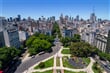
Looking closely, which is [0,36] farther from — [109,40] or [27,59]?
[109,40]

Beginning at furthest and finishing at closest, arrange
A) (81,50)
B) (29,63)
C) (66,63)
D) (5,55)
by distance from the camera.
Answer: (81,50), (66,63), (29,63), (5,55)

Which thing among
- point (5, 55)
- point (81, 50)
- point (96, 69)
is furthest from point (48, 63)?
point (96, 69)

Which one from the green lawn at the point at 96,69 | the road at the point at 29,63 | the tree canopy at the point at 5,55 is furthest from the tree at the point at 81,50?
the tree canopy at the point at 5,55

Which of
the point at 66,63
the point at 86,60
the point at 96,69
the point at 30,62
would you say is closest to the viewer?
the point at 96,69

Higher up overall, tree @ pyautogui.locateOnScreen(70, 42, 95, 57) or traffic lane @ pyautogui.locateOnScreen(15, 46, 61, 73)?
tree @ pyautogui.locateOnScreen(70, 42, 95, 57)

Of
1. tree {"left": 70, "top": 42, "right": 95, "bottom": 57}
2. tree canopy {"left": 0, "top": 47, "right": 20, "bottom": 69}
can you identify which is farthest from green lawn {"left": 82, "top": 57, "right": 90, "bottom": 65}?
tree canopy {"left": 0, "top": 47, "right": 20, "bottom": 69}

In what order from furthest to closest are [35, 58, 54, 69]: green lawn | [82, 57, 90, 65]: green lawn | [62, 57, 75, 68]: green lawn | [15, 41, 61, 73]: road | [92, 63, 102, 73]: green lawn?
[82, 57, 90, 65]: green lawn → [62, 57, 75, 68]: green lawn → [35, 58, 54, 69]: green lawn → [15, 41, 61, 73]: road → [92, 63, 102, 73]: green lawn

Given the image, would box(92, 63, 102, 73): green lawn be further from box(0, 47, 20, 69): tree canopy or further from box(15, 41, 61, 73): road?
box(0, 47, 20, 69): tree canopy

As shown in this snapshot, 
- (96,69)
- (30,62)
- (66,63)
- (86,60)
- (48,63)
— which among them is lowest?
(96,69)

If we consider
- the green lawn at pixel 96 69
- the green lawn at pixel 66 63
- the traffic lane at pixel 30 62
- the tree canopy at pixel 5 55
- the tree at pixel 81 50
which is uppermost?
the tree canopy at pixel 5 55

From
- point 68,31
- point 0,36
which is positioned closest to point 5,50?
point 0,36

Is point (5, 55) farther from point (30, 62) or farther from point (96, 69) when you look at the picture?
point (96, 69)

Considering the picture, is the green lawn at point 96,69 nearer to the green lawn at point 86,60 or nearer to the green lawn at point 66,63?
the green lawn at point 86,60
